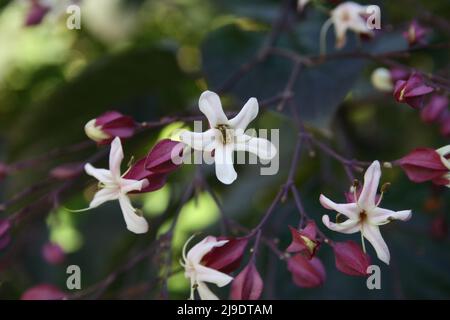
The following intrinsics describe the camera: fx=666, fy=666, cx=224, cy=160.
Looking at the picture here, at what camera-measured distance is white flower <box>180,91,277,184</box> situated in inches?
18.2

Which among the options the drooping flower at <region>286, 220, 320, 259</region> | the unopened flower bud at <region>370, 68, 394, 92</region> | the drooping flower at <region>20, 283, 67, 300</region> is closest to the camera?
the drooping flower at <region>286, 220, 320, 259</region>

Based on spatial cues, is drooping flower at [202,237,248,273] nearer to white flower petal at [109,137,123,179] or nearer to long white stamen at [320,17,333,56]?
white flower petal at [109,137,123,179]

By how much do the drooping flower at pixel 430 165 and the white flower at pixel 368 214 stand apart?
0.05 meters

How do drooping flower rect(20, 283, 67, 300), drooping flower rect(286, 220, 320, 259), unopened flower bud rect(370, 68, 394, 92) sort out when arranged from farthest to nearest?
unopened flower bud rect(370, 68, 394, 92) → drooping flower rect(20, 283, 67, 300) → drooping flower rect(286, 220, 320, 259)

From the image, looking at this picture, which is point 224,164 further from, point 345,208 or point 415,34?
point 415,34

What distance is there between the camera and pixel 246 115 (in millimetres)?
473

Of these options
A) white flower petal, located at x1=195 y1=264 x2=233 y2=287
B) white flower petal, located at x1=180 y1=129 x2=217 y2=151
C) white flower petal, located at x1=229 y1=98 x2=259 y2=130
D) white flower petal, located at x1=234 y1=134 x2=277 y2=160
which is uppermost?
white flower petal, located at x1=229 y1=98 x2=259 y2=130

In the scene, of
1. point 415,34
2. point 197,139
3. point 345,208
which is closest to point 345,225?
point 345,208

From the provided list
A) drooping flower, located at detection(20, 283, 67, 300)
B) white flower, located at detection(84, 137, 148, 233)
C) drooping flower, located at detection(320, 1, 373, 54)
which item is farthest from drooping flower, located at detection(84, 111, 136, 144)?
drooping flower, located at detection(320, 1, 373, 54)

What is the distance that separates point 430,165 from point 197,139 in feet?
0.56

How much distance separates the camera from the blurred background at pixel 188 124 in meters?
0.71

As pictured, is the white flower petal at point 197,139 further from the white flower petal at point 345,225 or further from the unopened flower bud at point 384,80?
the unopened flower bud at point 384,80

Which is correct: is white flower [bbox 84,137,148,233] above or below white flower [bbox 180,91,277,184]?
below
